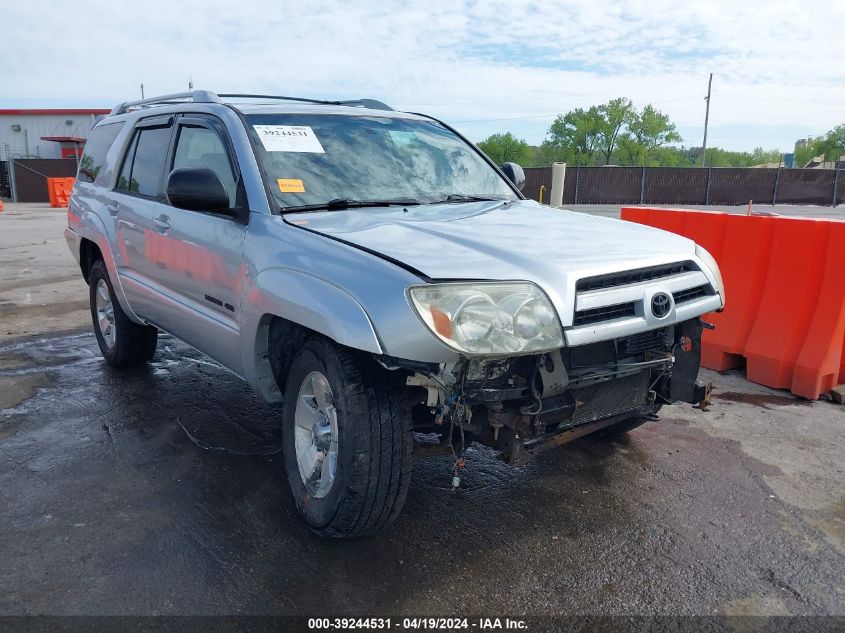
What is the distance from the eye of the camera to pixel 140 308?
15.6 ft

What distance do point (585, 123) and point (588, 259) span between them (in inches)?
3478

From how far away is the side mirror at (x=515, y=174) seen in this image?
4881 mm

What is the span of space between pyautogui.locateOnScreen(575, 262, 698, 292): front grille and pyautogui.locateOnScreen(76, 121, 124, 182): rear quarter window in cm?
407

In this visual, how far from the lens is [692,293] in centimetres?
324

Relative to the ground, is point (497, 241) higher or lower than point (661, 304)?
higher

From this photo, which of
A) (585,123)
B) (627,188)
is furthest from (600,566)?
(585,123)

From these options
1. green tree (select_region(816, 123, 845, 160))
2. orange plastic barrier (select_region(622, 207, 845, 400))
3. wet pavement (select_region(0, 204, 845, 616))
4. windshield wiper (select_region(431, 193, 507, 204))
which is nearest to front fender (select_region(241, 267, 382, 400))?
wet pavement (select_region(0, 204, 845, 616))

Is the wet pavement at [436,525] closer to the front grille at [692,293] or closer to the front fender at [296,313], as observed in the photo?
the front fender at [296,313]

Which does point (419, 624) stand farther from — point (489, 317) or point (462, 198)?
point (462, 198)

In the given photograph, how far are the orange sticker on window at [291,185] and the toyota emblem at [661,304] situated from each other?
1774 mm

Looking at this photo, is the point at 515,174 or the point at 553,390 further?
the point at 515,174

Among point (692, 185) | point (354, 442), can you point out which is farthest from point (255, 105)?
point (692, 185)

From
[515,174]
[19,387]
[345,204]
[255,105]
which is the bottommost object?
[19,387]

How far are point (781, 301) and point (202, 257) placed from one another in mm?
4144
